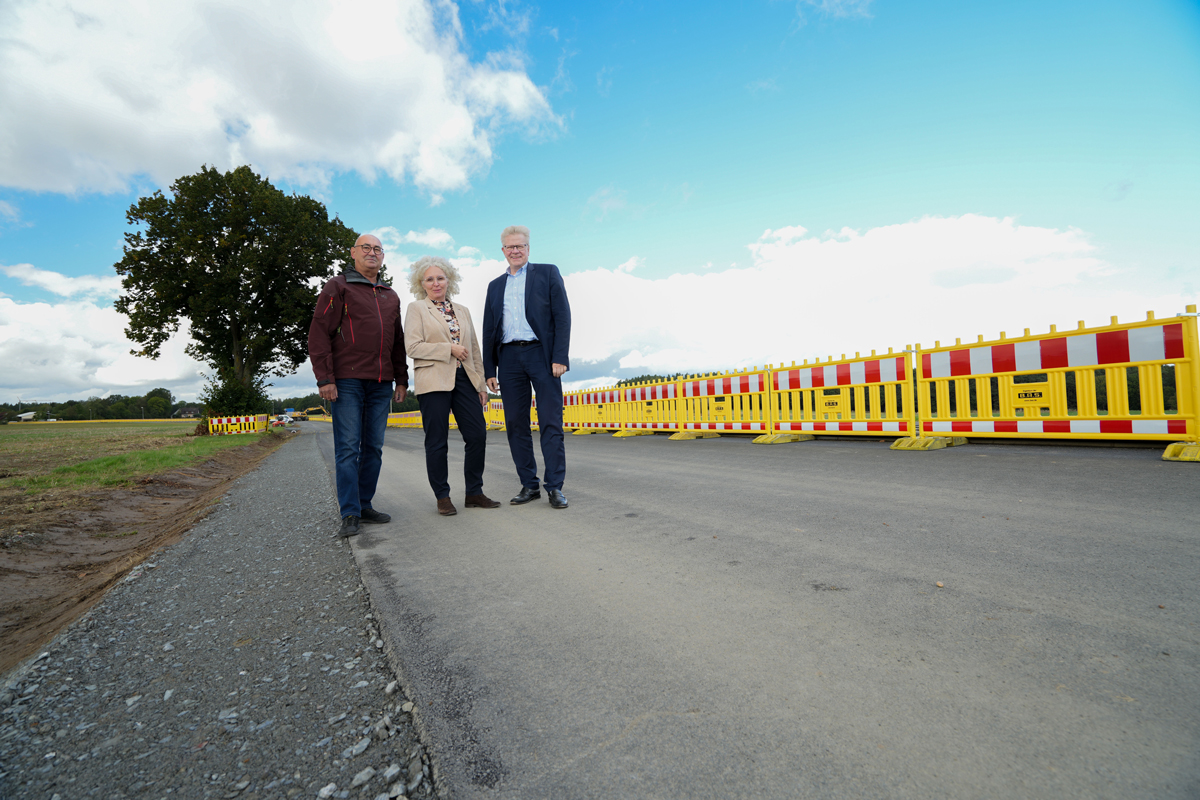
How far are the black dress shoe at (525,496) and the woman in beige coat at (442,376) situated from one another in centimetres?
17

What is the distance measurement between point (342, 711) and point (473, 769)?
0.49 metres

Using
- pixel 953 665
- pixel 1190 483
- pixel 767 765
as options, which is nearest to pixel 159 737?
pixel 767 765

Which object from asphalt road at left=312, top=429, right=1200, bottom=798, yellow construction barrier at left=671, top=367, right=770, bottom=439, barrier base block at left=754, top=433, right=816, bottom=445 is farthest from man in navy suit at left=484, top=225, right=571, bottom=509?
yellow construction barrier at left=671, top=367, right=770, bottom=439

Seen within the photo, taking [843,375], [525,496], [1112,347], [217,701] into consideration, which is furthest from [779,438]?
[217,701]

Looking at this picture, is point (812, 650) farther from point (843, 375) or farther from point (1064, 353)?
point (843, 375)

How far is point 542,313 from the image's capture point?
14.3 feet

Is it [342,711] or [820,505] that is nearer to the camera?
[342,711]

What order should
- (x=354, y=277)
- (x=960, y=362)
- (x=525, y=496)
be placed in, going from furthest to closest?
(x=960, y=362) → (x=525, y=496) → (x=354, y=277)

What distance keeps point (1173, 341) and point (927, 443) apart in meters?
2.53

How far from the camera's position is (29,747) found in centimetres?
136

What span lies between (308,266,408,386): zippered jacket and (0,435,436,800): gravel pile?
66.0 inches

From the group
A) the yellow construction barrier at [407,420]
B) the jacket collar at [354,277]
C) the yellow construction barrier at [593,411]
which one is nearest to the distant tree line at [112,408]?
the yellow construction barrier at [407,420]

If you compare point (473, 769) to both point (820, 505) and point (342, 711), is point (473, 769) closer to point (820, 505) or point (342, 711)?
point (342, 711)

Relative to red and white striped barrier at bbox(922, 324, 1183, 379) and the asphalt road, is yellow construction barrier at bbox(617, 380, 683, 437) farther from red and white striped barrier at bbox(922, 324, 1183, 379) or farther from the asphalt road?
the asphalt road
